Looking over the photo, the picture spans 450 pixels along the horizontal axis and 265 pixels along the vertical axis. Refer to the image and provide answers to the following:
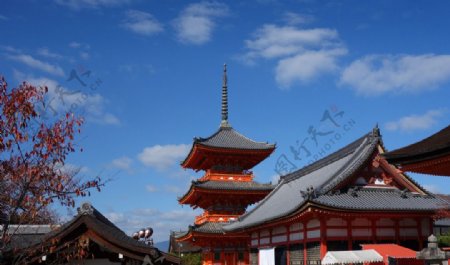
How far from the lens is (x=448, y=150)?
11.0m

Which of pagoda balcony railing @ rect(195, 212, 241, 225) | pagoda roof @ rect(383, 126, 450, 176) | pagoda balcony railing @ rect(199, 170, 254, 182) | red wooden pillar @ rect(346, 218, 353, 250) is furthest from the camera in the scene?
pagoda balcony railing @ rect(199, 170, 254, 182)

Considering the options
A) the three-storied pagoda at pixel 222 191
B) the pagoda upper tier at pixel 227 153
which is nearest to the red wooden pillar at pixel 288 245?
the three-storied pagoda at pixel 222 191

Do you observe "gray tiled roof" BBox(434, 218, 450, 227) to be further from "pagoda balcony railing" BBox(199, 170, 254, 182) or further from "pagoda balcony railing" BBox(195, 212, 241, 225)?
"pagoda balcony railing" BBox(195, 212, 241, 225)

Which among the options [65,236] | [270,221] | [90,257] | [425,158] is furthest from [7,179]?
[270,221]

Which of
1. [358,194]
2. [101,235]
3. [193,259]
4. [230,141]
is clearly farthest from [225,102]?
[101,235]

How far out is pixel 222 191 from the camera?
3991 centimetres

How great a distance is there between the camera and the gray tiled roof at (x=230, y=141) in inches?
1674

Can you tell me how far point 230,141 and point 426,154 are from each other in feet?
109

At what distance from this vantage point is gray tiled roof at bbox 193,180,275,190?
39844 mm

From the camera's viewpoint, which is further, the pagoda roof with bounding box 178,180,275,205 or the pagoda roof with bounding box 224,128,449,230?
the pagoda roof with bounding box 178,180,275,205

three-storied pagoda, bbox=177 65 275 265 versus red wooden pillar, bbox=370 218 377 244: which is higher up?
three-storied pagoda, bbox=177 65 275 265

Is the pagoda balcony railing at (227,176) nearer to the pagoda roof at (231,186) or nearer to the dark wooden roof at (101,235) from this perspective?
the pagoda roof at (231,186)

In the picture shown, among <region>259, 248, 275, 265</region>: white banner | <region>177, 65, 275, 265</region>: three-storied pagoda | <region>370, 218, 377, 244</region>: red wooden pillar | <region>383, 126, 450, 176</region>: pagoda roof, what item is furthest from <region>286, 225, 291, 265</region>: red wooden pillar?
<region>383, 126, 450, 176</region>: pagoda roof

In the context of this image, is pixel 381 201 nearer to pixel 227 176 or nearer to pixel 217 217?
pixel 217 217
